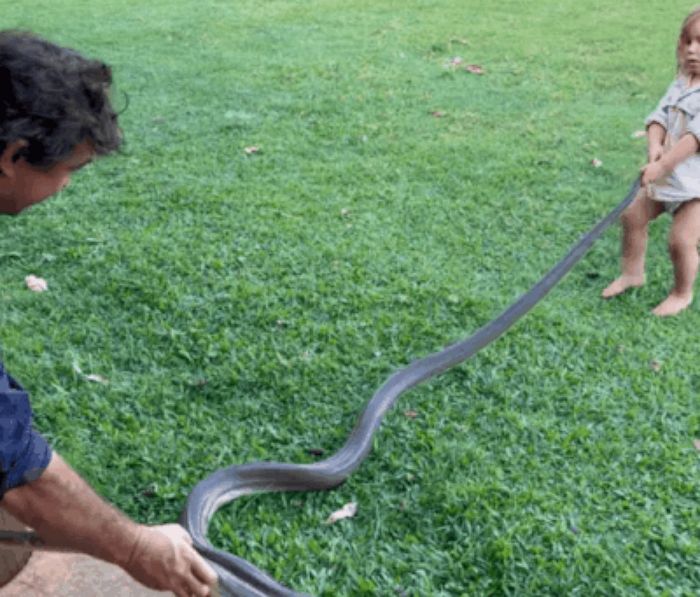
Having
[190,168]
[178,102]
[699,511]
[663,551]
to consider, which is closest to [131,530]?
[663,551]

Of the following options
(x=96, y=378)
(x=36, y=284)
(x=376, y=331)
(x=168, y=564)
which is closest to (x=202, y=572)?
(x=168, y=564)

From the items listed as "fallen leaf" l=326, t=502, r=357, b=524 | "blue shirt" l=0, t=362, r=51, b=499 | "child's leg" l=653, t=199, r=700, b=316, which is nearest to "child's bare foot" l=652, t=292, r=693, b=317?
"child's leg" l=653, t=199, r=700, b=316

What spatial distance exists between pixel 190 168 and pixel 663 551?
4004 millimetres

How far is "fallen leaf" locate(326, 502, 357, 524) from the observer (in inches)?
120

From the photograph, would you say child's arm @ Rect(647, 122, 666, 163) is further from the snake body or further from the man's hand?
the man's hand

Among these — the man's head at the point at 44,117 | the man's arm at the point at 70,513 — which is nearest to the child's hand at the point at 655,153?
the man's head at the point at 44,117

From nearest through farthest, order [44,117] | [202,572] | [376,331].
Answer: [44,117] < [202,572] < [376,331]

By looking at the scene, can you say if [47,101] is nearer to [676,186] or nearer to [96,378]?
[96,378]

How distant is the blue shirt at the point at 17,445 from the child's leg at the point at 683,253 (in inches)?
132

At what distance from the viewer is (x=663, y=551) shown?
2.93m

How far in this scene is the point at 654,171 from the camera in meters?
4.32

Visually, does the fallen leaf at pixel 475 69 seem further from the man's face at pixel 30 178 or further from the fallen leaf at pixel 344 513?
the man's face at pixel 30 178

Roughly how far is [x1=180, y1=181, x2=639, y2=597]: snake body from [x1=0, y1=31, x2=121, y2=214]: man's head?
1.10m

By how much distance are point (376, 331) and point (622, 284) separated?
1.37 metres
